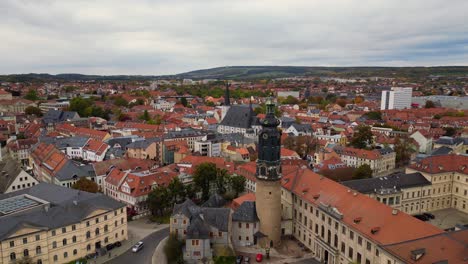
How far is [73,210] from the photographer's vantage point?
5041cm

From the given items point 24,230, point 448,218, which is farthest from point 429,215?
point 24,230

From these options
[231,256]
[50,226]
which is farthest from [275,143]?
[50,226]

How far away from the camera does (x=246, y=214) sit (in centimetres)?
5212

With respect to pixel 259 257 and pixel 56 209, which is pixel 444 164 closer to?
pixel 259 257

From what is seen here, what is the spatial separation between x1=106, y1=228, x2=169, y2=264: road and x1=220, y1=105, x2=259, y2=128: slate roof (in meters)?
80.8

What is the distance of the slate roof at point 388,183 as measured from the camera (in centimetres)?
6241

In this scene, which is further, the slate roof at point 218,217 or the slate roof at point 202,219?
the slate roof at point 218,217

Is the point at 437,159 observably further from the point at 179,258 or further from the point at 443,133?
the point at 443,133

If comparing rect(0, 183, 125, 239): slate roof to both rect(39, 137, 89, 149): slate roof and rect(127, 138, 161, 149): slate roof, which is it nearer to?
rect(127, 138, 161, 149): slate roof

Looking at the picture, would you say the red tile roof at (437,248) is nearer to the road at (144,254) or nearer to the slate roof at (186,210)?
the slate roof at (186,210)

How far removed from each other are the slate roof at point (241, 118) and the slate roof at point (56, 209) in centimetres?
8337

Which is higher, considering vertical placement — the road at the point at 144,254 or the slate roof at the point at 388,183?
the slate roof at the point at 388,183

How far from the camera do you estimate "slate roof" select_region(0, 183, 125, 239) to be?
4541cm

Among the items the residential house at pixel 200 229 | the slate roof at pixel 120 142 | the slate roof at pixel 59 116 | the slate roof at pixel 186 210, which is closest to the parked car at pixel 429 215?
the residential house at pixel 200 229
